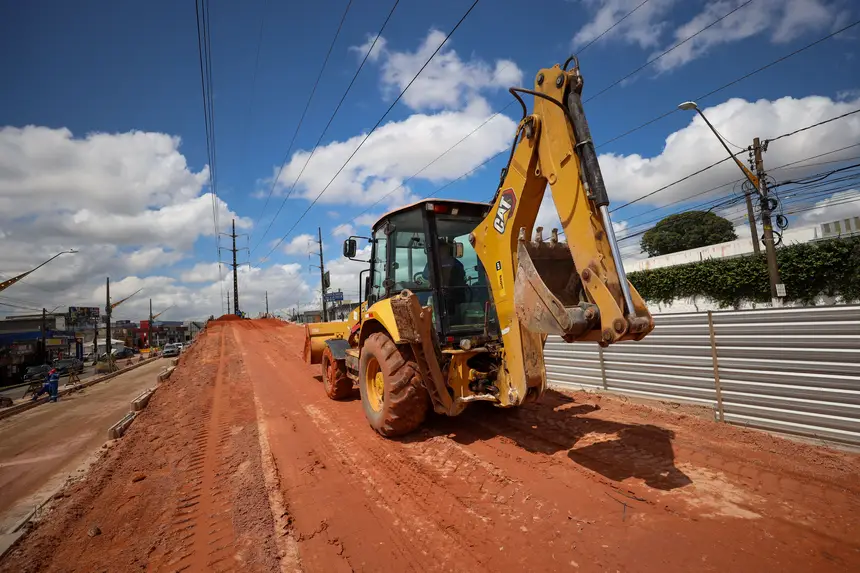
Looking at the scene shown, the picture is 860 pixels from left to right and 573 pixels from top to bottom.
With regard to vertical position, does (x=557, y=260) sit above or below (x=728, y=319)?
above

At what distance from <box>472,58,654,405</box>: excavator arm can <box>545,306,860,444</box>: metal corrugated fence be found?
2.55 metres

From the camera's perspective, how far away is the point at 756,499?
3.22 m

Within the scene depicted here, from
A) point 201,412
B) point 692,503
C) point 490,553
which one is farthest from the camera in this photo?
point 201,412

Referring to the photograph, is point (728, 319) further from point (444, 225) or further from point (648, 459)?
point (444, 225)

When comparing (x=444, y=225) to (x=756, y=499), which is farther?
(x=444, y=225)

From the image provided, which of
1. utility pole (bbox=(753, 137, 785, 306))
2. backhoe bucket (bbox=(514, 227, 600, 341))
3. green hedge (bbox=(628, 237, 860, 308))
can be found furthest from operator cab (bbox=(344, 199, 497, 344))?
green hedge (bbox=(628, 237, 860, 308))

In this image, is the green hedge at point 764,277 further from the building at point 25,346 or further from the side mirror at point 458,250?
the building at point 25,346

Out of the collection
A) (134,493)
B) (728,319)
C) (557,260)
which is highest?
(557,260)

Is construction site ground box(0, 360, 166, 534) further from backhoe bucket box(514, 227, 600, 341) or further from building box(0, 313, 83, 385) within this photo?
building box(0, 313, 83, 385)

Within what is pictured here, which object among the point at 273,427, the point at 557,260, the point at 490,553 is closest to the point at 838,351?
the point at 557,260

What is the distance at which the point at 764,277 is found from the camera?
16281mm

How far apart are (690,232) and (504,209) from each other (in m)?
50.2

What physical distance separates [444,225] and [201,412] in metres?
6.10

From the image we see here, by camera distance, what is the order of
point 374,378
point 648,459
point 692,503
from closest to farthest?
point 692,503 < point 648,459 < point 374,378
